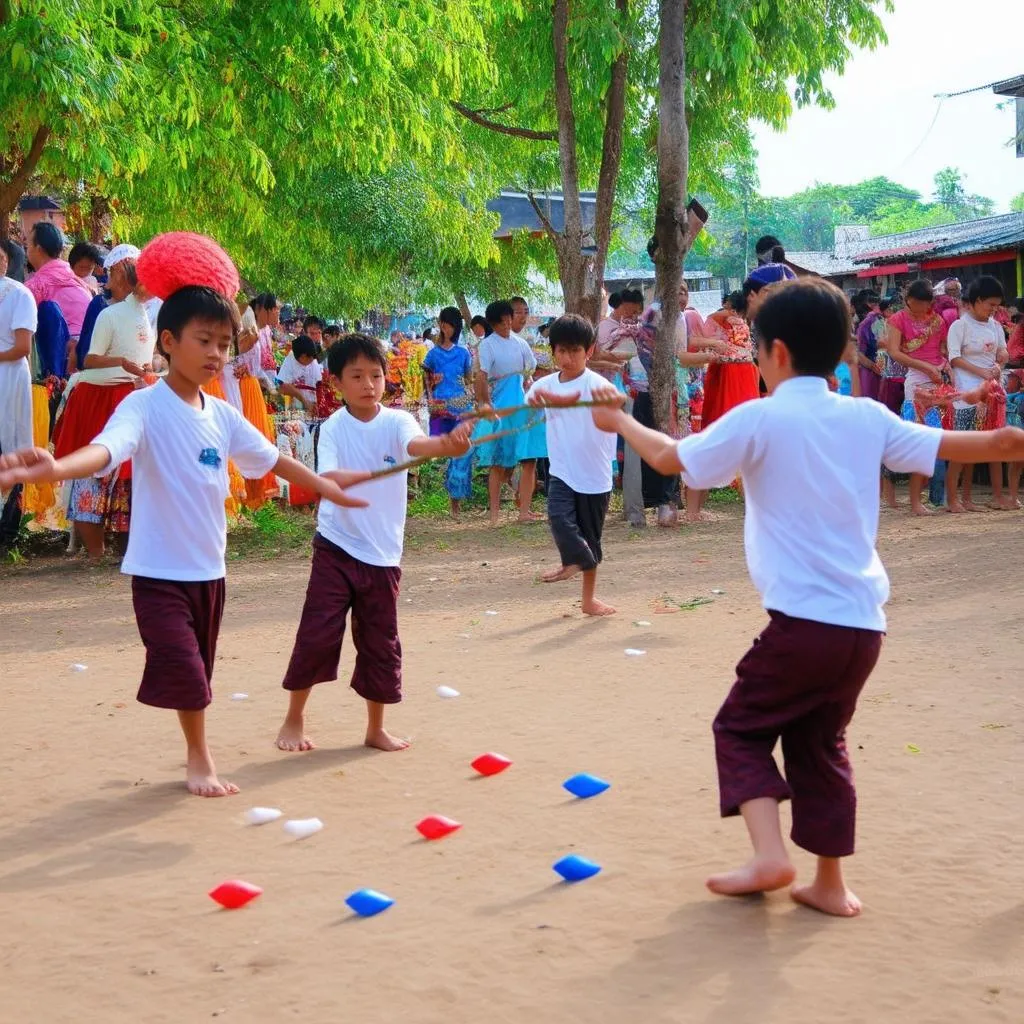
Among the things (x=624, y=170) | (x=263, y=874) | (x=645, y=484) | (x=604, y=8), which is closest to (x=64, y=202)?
(x=604, y=8)

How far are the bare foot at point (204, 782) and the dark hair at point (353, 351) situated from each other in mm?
1568

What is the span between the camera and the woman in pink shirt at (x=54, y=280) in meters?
10.3

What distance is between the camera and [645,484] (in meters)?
12.6

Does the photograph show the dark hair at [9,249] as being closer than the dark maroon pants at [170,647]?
No

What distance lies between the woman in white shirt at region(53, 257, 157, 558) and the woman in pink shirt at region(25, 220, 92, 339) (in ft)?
3.50

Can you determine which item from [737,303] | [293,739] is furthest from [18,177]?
[293,739]

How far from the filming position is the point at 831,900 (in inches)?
135

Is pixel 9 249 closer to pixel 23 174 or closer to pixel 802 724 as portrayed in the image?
pixel 23 174

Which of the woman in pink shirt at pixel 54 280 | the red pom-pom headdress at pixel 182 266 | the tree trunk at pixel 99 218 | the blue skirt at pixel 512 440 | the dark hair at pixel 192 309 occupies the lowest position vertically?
the blue skirt at pixel 512 440

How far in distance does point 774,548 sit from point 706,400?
8.48 meters

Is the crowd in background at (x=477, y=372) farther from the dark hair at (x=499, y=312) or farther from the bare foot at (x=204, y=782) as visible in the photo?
the bare foot at (x=204, y=782)

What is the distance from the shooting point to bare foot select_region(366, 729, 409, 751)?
515 centimetres

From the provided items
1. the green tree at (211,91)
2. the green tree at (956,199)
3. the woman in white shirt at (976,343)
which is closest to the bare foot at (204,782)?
the green tree at (211,91)

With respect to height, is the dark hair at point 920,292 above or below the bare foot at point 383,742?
above
